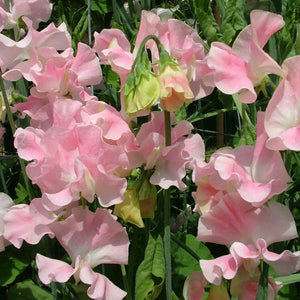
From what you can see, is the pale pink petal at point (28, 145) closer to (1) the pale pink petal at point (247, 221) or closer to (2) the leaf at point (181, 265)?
(1) the pale pink petal at point (247, 221)

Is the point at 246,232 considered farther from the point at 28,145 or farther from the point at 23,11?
the point at 23,11

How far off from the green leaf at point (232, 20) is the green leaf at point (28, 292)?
0.63m

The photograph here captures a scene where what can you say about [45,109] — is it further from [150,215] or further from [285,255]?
[285,255]

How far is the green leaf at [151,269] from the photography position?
78cm

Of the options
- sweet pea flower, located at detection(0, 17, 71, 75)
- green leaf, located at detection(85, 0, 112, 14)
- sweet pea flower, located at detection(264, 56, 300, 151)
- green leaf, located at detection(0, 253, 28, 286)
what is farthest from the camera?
green leaf, located at detection(85, 0, 112, 14)

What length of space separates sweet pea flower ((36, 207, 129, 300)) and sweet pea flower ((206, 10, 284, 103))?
0.23 m

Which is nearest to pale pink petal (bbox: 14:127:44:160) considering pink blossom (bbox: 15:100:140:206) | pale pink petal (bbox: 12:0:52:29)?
pink blossom (bbox: 15:100:140:206)

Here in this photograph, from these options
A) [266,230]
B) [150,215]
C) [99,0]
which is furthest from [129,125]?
[99,0]

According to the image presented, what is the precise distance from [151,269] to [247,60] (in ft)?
1.07

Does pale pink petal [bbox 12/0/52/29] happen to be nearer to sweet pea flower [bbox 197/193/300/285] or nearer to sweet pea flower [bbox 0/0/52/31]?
sweet pea flower [bbox 0/0/52/31]

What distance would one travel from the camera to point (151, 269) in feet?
2.61

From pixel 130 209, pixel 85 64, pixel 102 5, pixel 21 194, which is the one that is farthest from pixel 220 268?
pixel 102 5

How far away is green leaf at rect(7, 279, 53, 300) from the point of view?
1148 mm

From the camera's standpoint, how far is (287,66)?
62cm
